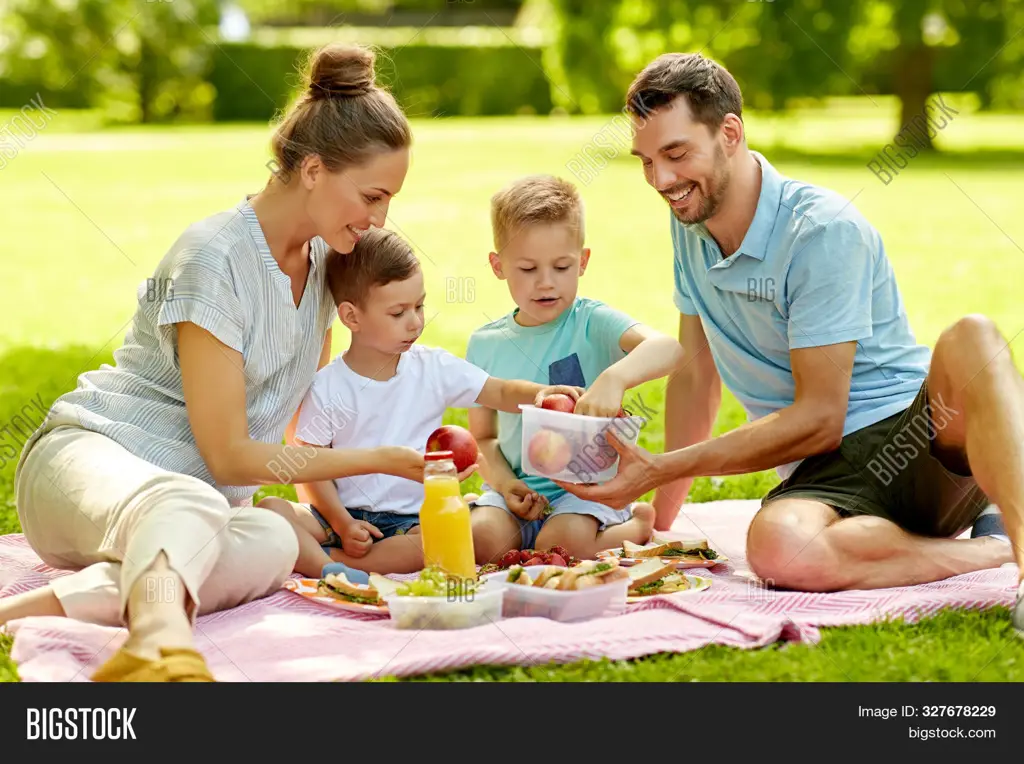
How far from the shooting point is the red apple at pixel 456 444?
136 inches

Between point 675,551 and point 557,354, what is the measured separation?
0.69 metres

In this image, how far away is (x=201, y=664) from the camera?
2633mm

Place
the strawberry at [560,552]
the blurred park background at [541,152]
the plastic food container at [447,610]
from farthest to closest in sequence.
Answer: the blurred park background at [541,152], the strawberry at [560,552], the plastic food container at [447,610]

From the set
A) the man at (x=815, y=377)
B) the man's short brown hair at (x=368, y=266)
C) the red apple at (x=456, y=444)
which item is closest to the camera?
the man at (x=815, y=377)

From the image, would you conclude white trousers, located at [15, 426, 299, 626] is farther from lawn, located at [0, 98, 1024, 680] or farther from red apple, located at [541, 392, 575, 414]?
red apple, located at [541, 392, 575, 414]

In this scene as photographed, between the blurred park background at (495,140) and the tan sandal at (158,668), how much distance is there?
4.79ft

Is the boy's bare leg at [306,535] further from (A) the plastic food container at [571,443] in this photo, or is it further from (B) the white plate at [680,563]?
(B) the white plate at [680,563]

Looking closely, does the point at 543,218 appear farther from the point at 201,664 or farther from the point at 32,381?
the point at 32,381

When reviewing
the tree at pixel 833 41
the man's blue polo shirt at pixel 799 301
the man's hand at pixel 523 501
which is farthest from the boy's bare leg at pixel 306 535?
the tree at pixel 833 41

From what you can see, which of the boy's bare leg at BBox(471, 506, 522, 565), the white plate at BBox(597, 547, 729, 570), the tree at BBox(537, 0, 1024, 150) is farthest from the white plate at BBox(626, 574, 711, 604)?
the tree at BBox(537, 0, 1024, 150)

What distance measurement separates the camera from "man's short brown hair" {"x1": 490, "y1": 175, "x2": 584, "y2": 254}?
380 centimetres

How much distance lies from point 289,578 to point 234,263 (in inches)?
34.6

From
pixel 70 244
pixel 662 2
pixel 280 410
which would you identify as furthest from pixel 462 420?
pixel 662 2
